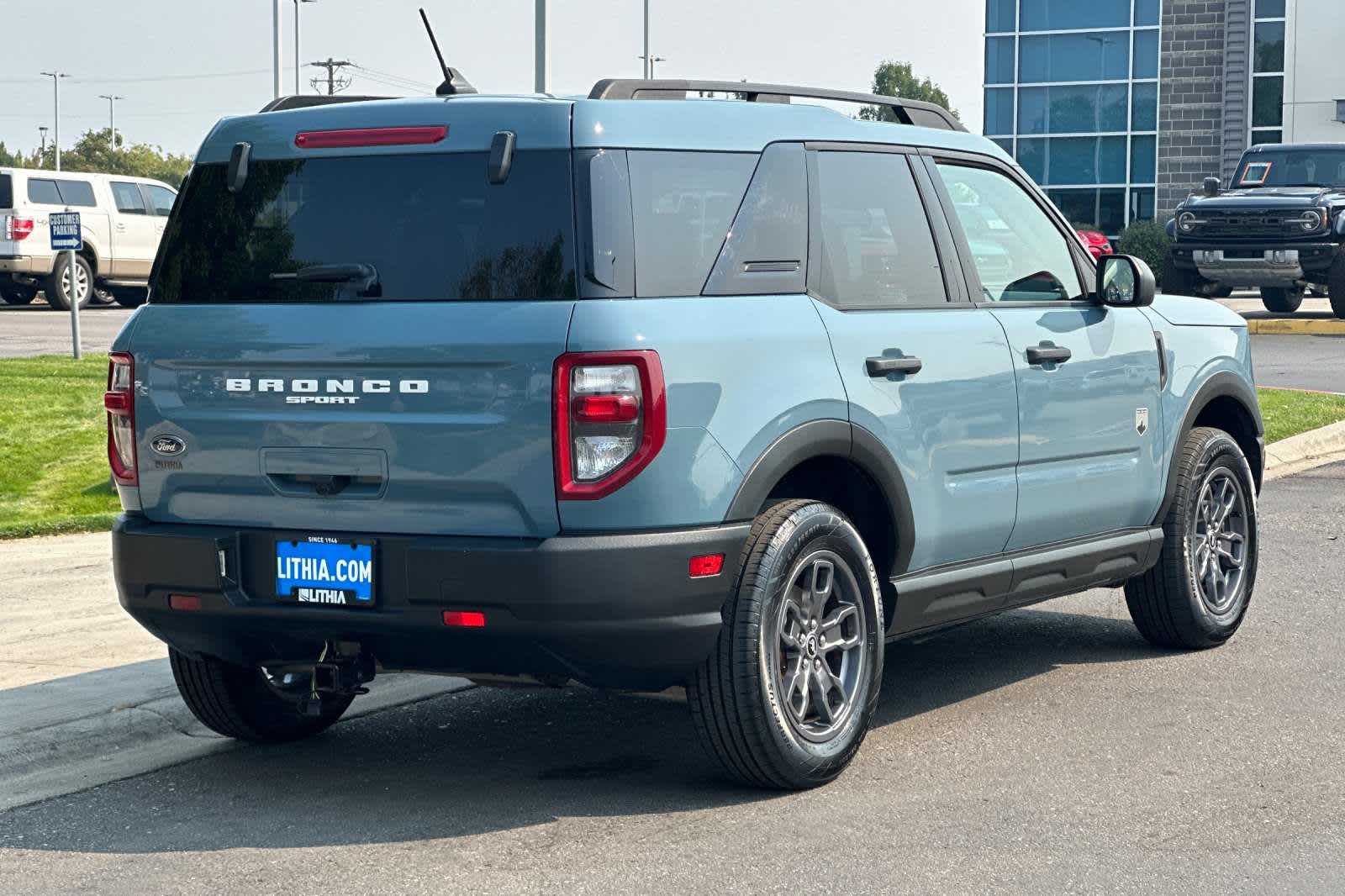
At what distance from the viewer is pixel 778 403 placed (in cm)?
547

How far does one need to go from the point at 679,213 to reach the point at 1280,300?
2491cm

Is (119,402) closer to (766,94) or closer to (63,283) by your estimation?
(766,94)

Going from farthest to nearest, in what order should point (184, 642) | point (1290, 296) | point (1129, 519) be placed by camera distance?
point (1290, 296) → point (1129, 519) → point (184, 642)

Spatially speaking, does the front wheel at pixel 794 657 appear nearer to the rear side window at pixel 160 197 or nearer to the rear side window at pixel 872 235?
the rear side window at pixel 872 235

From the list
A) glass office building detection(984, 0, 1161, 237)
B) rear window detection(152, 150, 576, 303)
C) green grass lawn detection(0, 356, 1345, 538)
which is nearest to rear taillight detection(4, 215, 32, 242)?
green grass lawn detection(0, 356, 1345, 538)

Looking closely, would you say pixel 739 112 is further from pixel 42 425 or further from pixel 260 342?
pixel 42 425

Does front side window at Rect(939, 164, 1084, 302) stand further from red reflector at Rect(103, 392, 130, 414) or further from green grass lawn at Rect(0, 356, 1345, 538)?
green grass lawn at Rect(0, 356, 1345, 538)

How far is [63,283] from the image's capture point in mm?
30359

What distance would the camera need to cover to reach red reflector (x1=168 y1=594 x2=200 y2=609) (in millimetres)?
5535

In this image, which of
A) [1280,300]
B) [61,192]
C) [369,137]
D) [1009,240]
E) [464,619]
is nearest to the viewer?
[464,619]

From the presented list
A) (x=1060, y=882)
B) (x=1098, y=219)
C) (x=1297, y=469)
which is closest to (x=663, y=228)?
(x=1060, y=882)

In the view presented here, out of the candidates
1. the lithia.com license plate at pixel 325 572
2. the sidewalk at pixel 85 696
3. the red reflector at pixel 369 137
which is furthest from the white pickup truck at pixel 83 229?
the lithia.com license plate at pixel 325 572

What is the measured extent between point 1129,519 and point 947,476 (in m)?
1.30

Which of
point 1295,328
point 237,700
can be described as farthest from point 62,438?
point 1295,328
